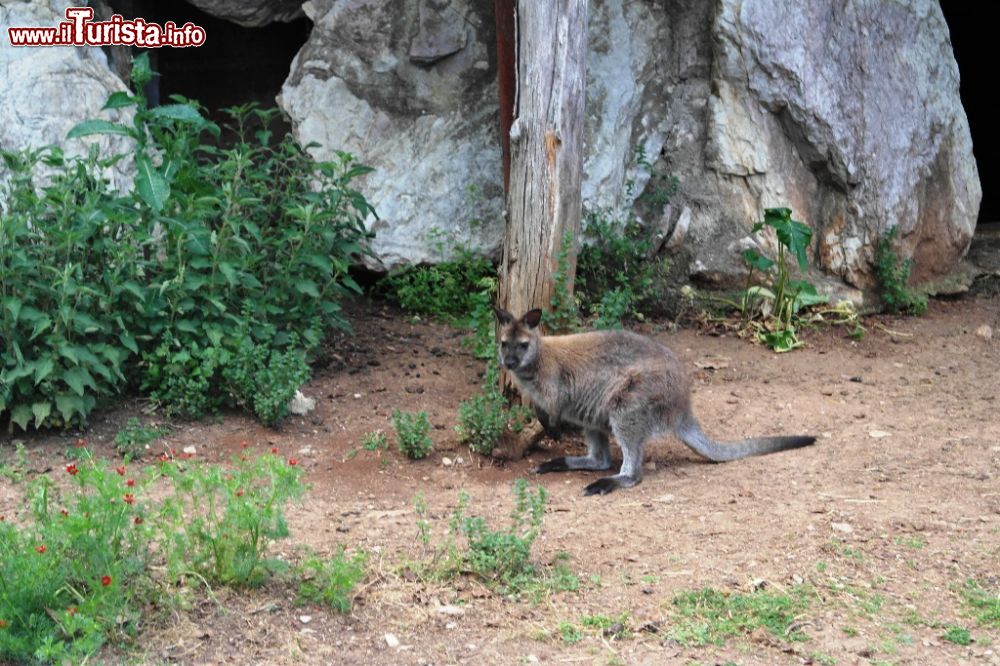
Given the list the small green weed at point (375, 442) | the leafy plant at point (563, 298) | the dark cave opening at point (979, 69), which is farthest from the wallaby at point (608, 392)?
the dark cave opening at point (979, 69)

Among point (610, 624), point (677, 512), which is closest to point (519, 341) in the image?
point (677, 512)

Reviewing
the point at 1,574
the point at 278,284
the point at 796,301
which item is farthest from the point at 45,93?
the point at 796,301

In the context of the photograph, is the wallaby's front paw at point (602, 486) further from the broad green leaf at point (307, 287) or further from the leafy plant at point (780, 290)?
the leafy plant at point (780, 290)

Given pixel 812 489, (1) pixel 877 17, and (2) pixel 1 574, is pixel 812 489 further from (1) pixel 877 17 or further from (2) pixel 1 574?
(1) pixel 877 17

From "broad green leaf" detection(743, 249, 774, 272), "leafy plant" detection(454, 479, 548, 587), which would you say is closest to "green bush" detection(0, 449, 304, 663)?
"leafy plant" detection(454, 479, 548, 587)

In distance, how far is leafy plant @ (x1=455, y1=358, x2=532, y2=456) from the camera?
7.19m

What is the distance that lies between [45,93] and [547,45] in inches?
149

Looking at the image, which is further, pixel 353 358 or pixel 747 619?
pixel 353 358

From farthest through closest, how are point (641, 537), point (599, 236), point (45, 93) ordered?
point (599, 236) → point (45, 93) → point (641, 537)

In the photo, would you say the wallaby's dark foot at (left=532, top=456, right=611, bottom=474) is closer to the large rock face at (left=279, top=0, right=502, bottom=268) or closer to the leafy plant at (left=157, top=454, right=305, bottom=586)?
the leafy plant at (left=157, top=454, right=305, bottom=586)

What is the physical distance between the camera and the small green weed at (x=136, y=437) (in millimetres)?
7008

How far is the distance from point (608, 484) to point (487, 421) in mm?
857

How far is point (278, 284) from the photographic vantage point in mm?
Result: 8102

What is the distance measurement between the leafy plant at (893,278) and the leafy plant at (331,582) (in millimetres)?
6164
